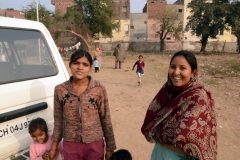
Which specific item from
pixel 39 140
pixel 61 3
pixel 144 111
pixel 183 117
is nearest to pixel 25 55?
pixel 39 140

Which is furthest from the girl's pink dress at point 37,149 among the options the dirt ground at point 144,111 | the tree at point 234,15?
the tree at point 234,15

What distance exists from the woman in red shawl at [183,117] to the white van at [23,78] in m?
1.08

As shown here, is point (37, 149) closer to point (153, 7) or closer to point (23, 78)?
point (23, 78)

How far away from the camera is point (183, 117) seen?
1.54 meters

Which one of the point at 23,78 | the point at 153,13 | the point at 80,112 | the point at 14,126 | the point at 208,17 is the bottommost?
the point at 14,126

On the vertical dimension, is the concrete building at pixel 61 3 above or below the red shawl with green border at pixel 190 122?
above

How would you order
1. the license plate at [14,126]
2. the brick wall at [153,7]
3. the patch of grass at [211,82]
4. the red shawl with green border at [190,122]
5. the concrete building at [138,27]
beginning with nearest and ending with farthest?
the red shawl with green border at [190,122], the license plate at [14,126], the patch of grass at [211,82], the brick wall at [153,7], the concrete building at [138,27]

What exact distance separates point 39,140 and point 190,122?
1.35m

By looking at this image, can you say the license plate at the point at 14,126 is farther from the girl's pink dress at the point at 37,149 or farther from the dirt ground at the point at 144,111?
the dirt ground at the point at 144,111

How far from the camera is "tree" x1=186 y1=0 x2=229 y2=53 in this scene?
24469 millimetres

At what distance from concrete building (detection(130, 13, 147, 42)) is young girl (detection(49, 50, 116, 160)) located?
1560 inches

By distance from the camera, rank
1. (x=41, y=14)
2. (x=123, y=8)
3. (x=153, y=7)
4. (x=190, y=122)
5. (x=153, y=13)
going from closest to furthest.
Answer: (x=190, y=122)
(x=41, y=14)
(x=153, y=13)
(x=153, y=7)
(x=123, y=8)

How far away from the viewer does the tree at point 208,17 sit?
2447 centimetres

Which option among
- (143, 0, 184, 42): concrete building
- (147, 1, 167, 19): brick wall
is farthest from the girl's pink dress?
(147, 1, 167, 19): brick wall
